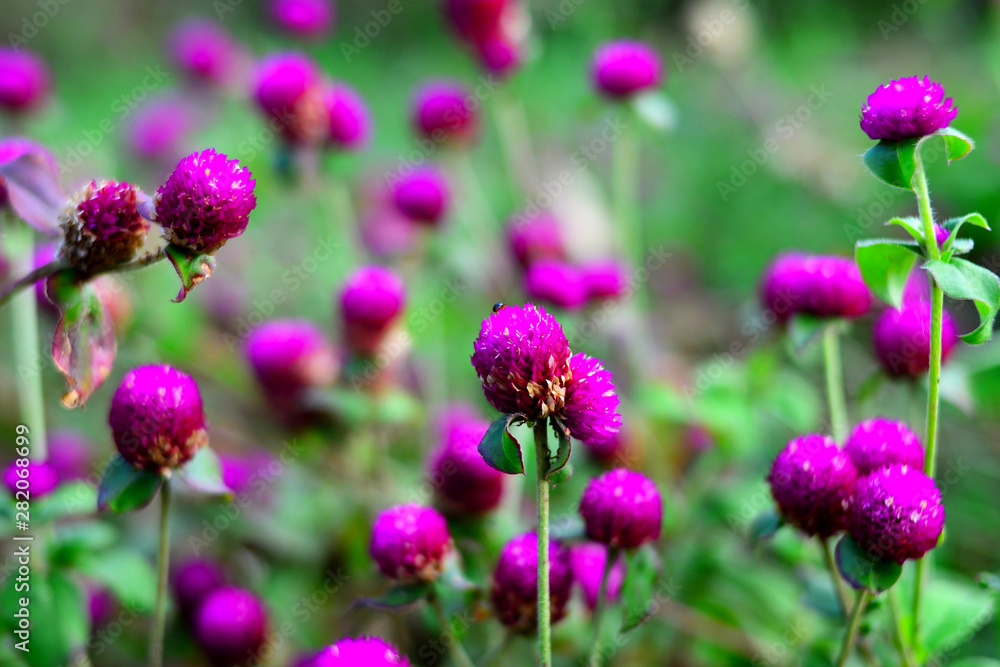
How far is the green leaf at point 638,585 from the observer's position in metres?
1.17

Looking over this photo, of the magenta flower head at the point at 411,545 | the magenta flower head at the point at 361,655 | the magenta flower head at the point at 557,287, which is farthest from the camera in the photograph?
the magenta flower head at the point at 557,287

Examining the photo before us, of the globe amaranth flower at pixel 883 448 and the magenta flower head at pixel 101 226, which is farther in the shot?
the globe amaranth flower at pixel 883 448

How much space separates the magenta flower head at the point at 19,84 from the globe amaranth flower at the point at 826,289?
6.51 ft

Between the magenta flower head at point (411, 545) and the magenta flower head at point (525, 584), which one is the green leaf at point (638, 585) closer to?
the magenta flower head at point (525, 584)

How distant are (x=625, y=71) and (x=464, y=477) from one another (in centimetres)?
115

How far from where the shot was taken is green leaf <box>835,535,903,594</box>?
103 cm

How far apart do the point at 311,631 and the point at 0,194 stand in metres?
1.08

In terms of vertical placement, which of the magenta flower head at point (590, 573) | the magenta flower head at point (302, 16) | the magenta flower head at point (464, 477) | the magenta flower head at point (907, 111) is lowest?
the magenta flower head at point (590, 573)

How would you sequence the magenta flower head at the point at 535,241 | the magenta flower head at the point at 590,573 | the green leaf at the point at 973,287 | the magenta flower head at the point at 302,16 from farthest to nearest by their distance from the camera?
1. the magenta flower head at the point at 302,16
2. the magenta flower head at the point at 535,241
3. the magenta flower head at the point at 590,573
4. the green leaf at the point at 973,287

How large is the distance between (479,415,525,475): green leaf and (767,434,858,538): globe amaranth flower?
1.38 ft

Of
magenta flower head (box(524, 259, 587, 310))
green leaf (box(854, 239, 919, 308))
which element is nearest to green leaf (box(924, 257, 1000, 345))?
green leaf (box(854, 239, 919, 308))

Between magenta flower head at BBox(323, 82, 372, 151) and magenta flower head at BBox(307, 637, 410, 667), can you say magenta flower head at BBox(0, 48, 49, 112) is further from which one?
magenta flower head at BBox(307, 637, 410, 667)

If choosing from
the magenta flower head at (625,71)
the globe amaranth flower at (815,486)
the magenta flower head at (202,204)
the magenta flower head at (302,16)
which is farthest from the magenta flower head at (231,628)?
the magenta flower head at (302,16)

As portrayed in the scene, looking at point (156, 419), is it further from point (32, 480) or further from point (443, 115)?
point (443, 115)
